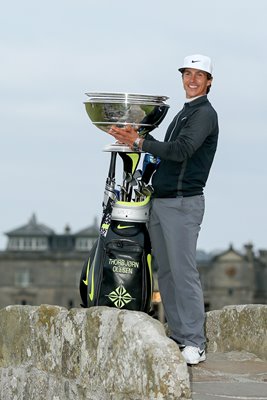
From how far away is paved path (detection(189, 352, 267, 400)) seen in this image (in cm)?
866

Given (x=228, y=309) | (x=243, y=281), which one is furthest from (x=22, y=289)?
(x=228, y=309)

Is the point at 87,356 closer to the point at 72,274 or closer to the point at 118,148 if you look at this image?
the point at 118,148

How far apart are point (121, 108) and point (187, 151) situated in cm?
62

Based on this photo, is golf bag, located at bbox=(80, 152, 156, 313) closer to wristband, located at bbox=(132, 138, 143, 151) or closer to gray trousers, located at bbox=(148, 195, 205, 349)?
gray trousers, located at bbox=(148, 195, 205, 349)

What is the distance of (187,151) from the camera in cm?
939

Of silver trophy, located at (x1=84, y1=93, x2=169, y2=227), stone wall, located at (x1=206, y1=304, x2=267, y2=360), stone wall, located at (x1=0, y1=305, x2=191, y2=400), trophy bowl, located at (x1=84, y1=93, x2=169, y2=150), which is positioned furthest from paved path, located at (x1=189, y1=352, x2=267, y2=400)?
trophy bowl, located at (x1=84, y1=93, x2=169, y2=150)

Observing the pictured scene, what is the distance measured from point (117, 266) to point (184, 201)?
2.11 ft

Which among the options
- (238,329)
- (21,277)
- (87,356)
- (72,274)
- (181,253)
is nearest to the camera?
(87,356)

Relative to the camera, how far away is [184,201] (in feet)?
31.3

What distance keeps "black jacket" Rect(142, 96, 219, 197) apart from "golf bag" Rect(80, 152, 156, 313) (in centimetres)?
25

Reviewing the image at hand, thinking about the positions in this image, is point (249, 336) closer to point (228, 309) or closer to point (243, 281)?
point (228, 309)

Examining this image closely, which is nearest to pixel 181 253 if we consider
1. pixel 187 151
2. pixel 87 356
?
pixel 187 151

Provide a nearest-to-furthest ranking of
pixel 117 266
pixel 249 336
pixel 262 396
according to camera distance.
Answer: pixel 262 396 < pixel 117 266 < pixel 249 336

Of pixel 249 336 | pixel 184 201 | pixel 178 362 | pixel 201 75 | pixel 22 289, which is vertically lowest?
pixel 22 289
